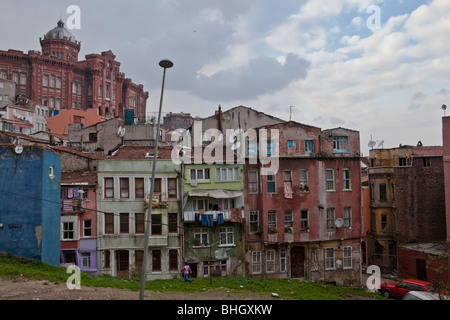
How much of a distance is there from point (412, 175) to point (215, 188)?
2400 cm

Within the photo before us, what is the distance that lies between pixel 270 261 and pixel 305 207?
17.9 feet

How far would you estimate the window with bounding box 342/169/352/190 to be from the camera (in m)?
34.8

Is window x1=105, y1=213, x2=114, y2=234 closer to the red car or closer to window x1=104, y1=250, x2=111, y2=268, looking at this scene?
window x1=104, y1=250, x2=111, y2=268

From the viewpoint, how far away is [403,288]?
28625 millimetres

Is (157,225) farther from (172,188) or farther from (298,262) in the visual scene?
(298,262)

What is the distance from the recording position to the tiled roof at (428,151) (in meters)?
42.7

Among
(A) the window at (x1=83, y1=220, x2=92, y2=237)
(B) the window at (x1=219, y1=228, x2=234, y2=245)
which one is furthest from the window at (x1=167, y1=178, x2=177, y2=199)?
(A) the window at (x1=83, y1=220, x2=92, y2=237)

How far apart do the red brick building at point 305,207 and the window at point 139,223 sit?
8550 mm

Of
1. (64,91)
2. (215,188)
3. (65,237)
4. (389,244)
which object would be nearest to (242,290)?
(215,188)

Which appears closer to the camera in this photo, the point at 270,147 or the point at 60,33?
the point at 270,147

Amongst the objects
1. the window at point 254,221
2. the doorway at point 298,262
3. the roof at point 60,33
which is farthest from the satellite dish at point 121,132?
the roof at point 60,33

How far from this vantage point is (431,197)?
140 feet

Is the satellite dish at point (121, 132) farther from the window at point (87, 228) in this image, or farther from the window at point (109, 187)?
the window at point (87, 228)

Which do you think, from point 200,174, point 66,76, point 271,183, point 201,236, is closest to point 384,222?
point 271,183
